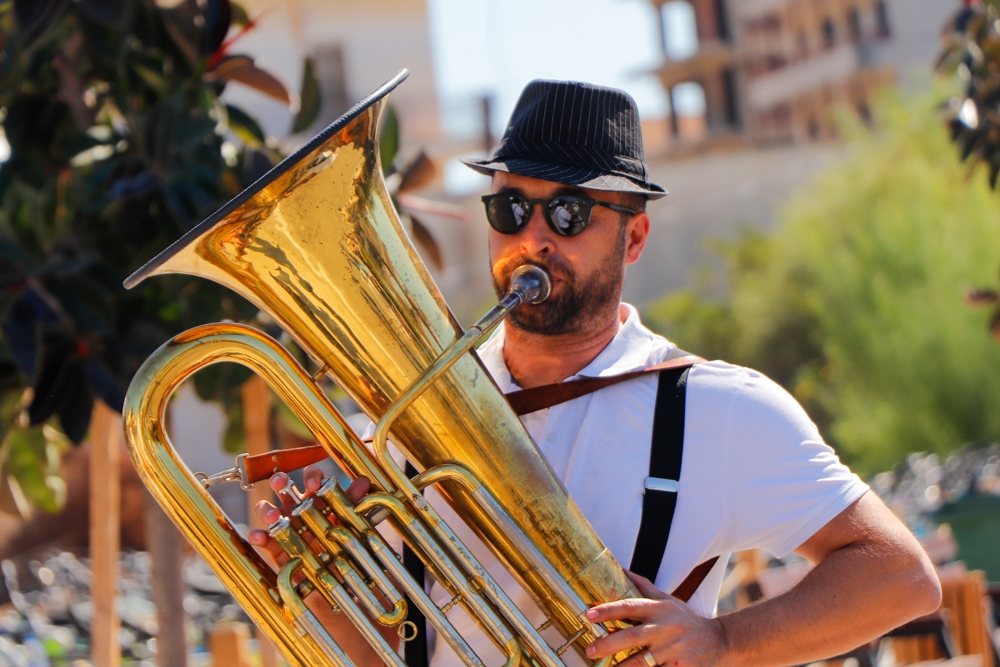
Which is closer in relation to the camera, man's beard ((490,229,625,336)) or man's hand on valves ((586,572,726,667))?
man's hand on valves ((586,572,726,667))

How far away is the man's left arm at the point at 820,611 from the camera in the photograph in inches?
71.0

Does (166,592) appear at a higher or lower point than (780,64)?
higher

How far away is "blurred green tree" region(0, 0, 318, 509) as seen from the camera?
9.54ft

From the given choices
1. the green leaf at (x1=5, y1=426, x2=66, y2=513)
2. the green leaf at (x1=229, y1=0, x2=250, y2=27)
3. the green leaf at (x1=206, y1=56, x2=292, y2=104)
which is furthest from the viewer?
the green leaf at (x1=5, y1=426, x2=66, y2=513)

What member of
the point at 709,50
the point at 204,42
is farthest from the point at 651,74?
the point at 204,42

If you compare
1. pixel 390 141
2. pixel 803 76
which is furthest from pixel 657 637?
pixel 803 76

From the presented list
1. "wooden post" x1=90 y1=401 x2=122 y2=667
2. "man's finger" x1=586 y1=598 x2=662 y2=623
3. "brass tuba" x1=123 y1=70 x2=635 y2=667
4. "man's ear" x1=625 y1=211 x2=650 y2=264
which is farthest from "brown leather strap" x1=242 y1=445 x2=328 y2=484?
"wooden post" x1=90 y1=401 x2=122 y2=667

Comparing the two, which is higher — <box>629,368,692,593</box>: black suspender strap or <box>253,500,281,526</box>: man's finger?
<box>253,500,281,526</box>: man's finger

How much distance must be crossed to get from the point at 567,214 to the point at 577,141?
165 mm

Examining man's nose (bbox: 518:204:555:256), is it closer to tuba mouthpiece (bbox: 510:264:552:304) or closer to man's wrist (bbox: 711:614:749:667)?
tuba mouthpiece (bbox: 510:264:552:304)

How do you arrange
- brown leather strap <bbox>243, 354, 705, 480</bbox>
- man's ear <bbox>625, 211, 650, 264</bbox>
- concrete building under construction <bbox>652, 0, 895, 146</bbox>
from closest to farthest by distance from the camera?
1. brown leather strap <bbox>243, 354, 705, 480</bbox>
2. man's ear <bbox>625, 211, 650, 264</bbox>
3. concrete building under construction <bbox>652, 0, 895, 146</bbox>

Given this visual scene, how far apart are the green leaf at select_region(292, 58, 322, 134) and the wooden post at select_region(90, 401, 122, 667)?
3.54 feet

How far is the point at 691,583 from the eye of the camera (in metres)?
1.97

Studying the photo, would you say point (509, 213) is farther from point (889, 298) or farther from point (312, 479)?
point (889, 298)
